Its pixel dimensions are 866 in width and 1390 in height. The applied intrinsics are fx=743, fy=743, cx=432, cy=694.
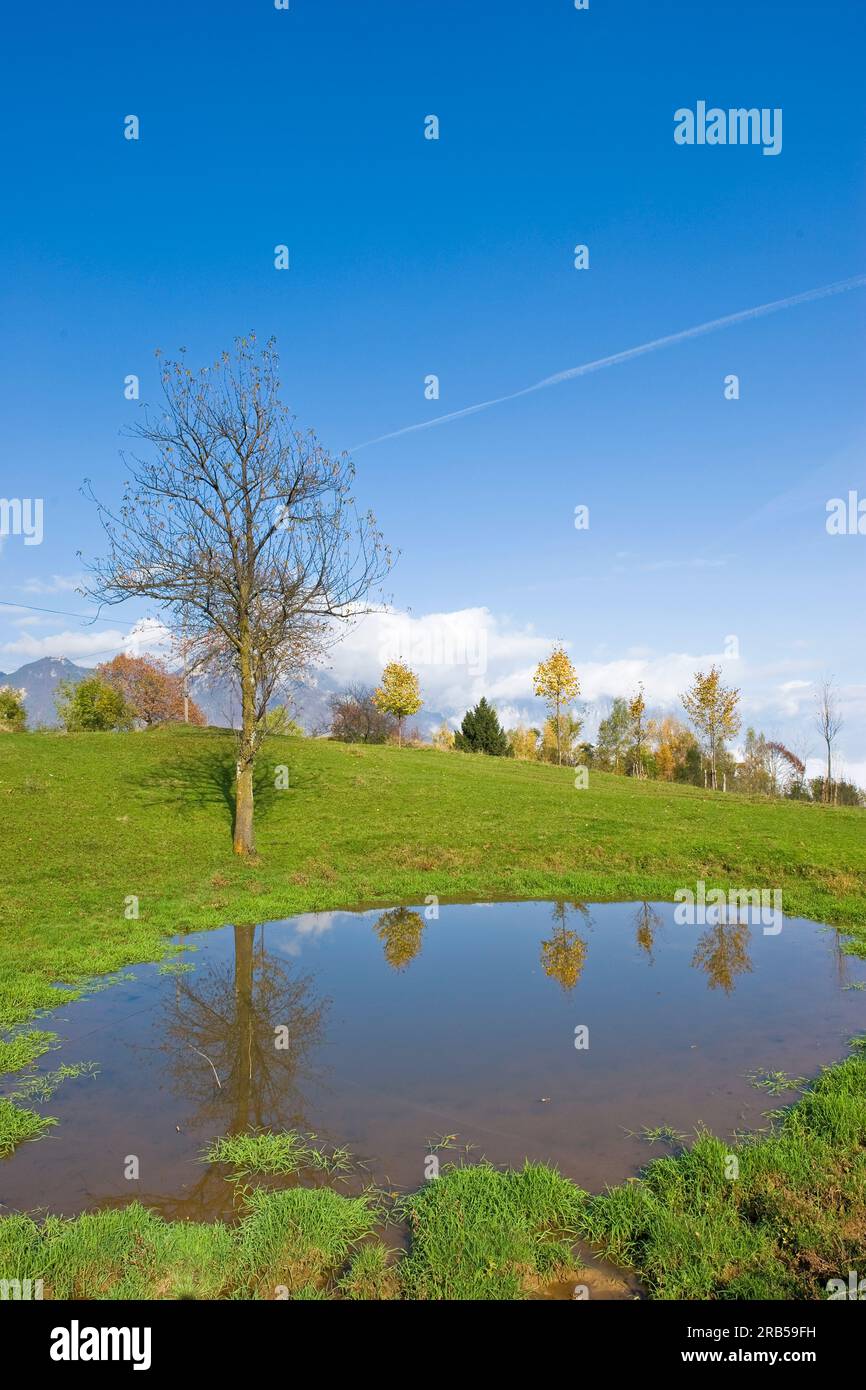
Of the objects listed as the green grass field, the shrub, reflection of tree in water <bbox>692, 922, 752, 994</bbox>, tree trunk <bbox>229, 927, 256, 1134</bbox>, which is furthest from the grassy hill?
the shrub

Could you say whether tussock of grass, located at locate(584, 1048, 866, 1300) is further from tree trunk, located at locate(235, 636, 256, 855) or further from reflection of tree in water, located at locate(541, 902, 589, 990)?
tree trunk, located at locate(235, 636, 256, 855)

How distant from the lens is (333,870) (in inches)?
805

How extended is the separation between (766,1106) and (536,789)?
27.6 meters

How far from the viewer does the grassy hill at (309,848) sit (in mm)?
15789

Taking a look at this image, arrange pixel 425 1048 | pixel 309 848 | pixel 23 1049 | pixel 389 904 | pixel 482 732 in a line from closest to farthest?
pixel 23 1049
pixel 425 1048
pixel 389 904
pixel 309 848
pixel 482 732

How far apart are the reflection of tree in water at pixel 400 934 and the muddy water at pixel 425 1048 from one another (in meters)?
0.08

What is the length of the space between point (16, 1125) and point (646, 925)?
41.8 ft

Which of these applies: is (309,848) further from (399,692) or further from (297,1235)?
(399,692)

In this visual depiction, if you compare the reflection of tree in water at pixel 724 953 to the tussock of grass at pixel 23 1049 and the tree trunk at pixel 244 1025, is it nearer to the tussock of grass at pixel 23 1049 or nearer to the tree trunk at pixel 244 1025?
the tree trunk at pixel 244 1025

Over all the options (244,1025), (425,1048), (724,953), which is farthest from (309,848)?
(425,1048)

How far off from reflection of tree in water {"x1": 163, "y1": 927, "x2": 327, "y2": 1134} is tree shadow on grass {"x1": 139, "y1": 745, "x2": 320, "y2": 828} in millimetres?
12537

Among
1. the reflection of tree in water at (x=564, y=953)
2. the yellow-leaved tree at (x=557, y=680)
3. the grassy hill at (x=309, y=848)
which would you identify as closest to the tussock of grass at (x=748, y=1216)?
the reflection of tree in water at (x=564, y=953)

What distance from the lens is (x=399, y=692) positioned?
207 feet
